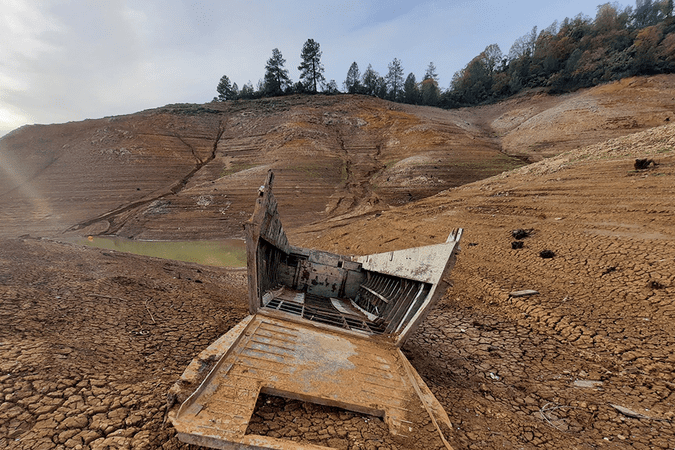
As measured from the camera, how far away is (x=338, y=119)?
122 ft

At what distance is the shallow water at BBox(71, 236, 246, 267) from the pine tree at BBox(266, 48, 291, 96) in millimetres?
42633

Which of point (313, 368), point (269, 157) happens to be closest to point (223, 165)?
point (269, 157)

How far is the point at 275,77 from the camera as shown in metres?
52.6

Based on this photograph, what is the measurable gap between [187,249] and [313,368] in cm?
1516

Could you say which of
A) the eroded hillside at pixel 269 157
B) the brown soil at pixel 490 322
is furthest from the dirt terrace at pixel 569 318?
the eroded hillside at pixel 269 157

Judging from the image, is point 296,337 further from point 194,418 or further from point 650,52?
point 650,52

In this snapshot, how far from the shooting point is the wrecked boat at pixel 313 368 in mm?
2363

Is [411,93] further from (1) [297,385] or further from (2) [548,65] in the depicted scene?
(1) [297,385]

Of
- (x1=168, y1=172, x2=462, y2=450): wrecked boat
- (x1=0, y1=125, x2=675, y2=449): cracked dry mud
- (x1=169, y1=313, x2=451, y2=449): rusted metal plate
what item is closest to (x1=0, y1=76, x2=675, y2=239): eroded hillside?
(x1=0, y1=125, x2=675, y2=449): cracked dry mud

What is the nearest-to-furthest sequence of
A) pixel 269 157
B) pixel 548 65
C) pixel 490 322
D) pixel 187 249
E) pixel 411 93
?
pixel 490 322 < pixel 187 249 < pixel 269 157 < pixel 548 65 < pixel 411 93

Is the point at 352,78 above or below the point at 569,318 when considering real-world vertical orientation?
above

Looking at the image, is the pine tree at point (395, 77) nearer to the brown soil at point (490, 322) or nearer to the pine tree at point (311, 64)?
the pine tree at point (311, 64)

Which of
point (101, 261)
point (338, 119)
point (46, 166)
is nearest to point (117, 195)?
point (46, 166)

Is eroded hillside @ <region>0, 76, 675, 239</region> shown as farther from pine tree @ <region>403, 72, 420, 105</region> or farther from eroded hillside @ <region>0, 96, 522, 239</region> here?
pine tree @ <region>403, 72, 420, 105</region>
